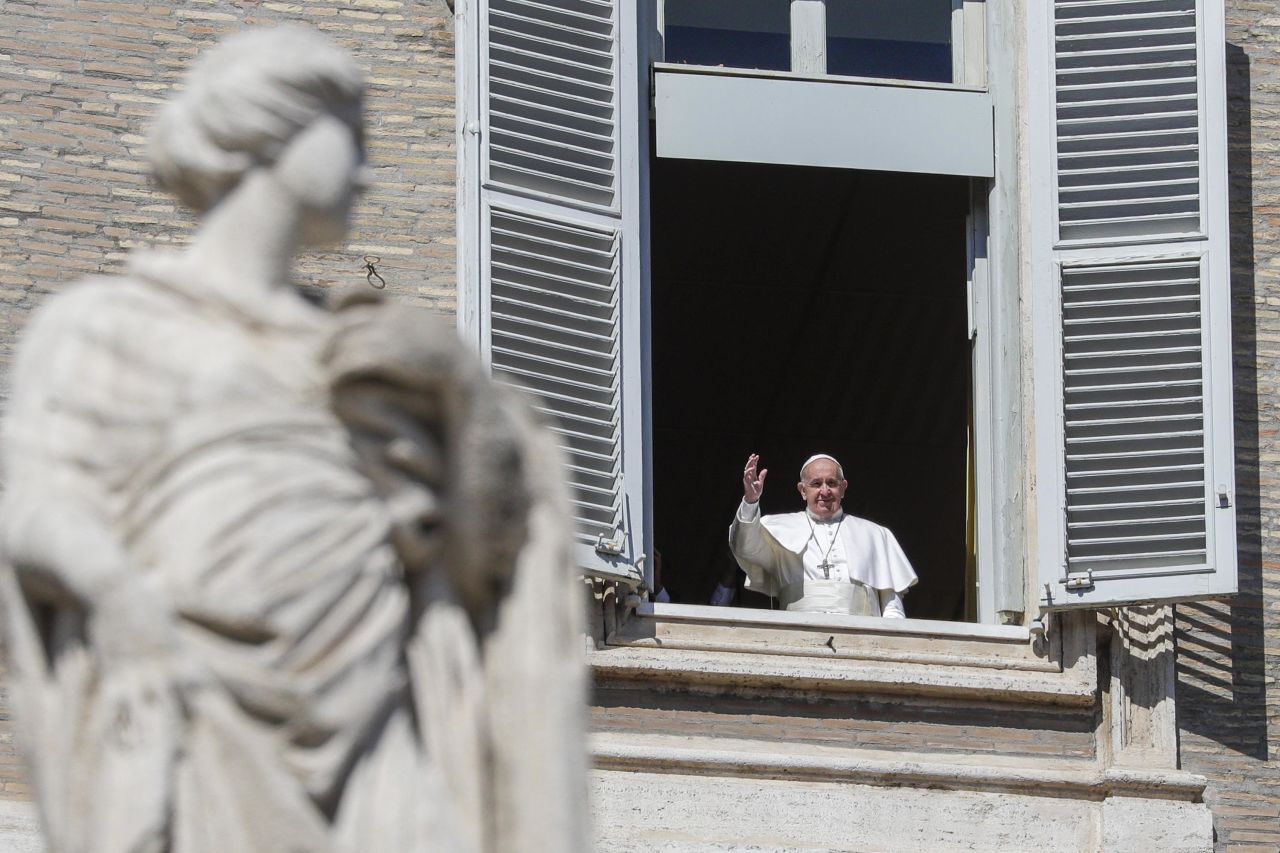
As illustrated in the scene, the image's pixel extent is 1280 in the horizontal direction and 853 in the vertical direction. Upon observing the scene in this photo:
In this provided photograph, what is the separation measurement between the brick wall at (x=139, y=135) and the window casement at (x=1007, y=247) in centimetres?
42

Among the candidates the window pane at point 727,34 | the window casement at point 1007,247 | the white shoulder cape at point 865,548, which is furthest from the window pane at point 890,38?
the white shoulder cape at point 865,548

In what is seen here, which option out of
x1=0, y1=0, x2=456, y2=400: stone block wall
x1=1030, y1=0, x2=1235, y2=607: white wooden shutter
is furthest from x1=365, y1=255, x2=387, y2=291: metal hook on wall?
x1=1030, y1=0, x2=1235, y2=607: white wooden shutter

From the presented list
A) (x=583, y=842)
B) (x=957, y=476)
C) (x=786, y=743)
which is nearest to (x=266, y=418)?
(x=583, y=842)

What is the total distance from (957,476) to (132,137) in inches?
329

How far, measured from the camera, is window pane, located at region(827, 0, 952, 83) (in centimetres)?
1247

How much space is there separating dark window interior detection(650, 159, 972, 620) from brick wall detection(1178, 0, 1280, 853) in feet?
9.94

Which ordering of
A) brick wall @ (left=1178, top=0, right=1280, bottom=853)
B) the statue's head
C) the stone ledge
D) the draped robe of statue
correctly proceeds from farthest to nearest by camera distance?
brick wall @ (left=1178, top=0, right=1280, bottom=853), the stone ledge, the statue's head, the draped robe of statue

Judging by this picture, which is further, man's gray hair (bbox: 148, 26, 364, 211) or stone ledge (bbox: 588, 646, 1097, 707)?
stone ledge (bbox: 588, 646, 1097, 707)

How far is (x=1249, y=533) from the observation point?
11664 mm

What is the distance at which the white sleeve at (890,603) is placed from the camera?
12.0 metres

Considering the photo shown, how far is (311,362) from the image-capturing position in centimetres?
464

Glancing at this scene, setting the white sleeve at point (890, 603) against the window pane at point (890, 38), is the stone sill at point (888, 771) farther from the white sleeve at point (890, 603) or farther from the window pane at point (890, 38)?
the window pane at point (890, 38)

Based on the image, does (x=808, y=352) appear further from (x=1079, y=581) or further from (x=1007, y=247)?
(x=1079, y=581)

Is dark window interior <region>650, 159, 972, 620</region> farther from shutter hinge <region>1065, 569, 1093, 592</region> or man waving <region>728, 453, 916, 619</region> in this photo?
shutter hinge <region>1065, 569, 1093, 592</region>
